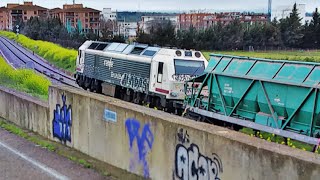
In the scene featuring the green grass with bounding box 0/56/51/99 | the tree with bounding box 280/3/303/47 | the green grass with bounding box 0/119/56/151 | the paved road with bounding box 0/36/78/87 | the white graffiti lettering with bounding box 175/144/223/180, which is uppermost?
the tree with bounding box 280/3/303/47

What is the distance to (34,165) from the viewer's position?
34.3 feet

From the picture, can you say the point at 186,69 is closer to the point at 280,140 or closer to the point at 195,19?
the point at 280,140

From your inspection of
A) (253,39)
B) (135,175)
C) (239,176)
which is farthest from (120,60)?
(253,39)

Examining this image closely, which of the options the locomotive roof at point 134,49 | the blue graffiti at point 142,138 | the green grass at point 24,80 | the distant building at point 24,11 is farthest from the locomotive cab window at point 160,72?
the distant building at point 24,11

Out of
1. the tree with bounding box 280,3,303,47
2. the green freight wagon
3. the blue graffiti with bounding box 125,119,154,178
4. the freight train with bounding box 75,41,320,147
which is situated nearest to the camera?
the blue graffiti with bounding box 125,119,154,178

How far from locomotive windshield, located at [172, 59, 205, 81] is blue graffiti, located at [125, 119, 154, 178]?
13.0 m

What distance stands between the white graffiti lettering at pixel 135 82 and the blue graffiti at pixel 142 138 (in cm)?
1414

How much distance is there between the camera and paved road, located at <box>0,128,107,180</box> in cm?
972

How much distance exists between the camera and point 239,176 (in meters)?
6.77

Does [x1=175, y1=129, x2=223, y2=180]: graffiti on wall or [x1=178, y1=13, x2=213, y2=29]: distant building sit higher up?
[x1=178, y1=13, x2=213, y2=29]: distant building

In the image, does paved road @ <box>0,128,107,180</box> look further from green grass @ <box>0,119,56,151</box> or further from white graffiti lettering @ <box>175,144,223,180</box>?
white graffiti lettering @ <box>175,144,223,180</box>

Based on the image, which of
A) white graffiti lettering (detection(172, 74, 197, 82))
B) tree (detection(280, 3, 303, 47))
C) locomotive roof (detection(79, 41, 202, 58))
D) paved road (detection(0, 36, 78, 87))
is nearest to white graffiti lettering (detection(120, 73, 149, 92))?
locomotive roof (detection(79, 41, 202, 58))

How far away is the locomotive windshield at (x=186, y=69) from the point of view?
2205cm

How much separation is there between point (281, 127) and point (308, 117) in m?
1.01
